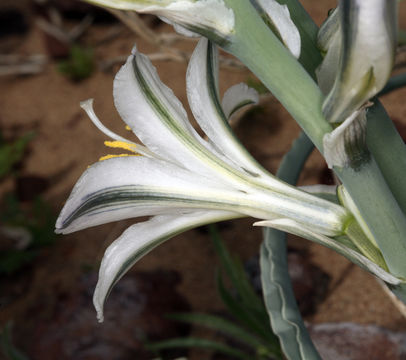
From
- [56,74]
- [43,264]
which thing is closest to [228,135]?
[43,264]

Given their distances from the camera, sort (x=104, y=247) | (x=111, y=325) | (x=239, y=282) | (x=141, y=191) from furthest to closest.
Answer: (x=104, y=247) < (x=111, y=325) < (x=239, y=282) < (x=141, y=191)

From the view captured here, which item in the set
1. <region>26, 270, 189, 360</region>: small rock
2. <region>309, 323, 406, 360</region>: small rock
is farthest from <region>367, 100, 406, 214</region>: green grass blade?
<region>26, 270, 189, 360</region>: small rock

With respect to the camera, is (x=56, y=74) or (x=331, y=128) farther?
(x=56, y=74)

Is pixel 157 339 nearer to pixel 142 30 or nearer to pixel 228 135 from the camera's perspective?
pixel 142 30

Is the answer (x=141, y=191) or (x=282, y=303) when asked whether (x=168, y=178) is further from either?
(x=282, y=303)

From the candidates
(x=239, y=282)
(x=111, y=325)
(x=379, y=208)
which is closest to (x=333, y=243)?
(x=379, y=208)

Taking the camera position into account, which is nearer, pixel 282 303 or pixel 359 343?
pixel 282 303
